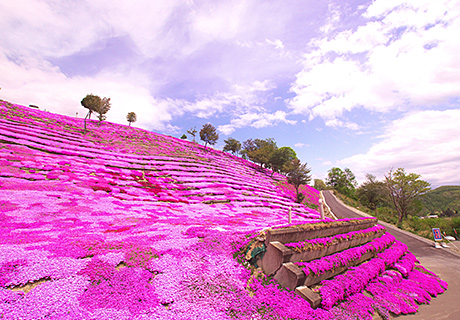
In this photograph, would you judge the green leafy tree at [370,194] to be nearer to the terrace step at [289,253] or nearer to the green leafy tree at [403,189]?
the green leafy tree at [403,189]

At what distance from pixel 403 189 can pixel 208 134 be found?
154 ft

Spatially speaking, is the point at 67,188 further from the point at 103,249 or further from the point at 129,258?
the point at 129,258

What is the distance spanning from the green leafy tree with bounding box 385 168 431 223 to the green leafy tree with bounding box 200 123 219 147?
4296 centimetres

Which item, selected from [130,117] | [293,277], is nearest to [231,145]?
[130,117]

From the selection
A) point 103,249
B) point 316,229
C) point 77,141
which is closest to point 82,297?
point 103,249

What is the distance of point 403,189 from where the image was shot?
36.6 meters

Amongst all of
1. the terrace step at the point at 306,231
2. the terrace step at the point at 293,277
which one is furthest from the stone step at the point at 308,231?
the terrace step at the point at 293,277

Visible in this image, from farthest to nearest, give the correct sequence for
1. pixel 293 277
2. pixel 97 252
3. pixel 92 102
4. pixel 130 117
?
pixel 130 117 → pixel 92 102 → pixel 97 252 → pixel 293 277

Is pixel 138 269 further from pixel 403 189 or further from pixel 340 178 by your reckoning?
pixel 340 178

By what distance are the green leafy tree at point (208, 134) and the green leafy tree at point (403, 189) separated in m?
43.0

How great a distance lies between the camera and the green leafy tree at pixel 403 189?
35094mm

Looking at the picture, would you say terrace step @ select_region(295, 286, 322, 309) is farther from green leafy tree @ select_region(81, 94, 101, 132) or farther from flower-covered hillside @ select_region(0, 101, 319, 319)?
green leafy tree @ select_region(81, 94, 101, 132)

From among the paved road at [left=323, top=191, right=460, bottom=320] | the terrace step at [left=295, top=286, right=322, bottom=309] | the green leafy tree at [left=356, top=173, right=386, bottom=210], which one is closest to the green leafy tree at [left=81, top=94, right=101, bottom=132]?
the terrace step at [left=295, top=286, right=322, bottom=309]

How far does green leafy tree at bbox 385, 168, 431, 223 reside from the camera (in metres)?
35.1
